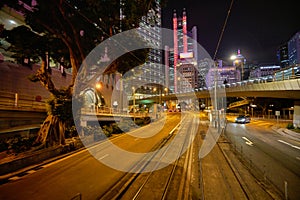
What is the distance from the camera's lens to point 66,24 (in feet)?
46.0

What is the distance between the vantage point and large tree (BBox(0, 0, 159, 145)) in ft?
40.8

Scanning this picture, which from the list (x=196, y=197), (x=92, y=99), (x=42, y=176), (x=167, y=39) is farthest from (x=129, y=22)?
(x=167, y=39)

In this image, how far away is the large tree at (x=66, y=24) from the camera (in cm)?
1244

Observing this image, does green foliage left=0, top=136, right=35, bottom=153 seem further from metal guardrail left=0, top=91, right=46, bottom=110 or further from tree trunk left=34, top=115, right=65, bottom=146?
metal guardrail left=0, top=91, right=46, bottom=110

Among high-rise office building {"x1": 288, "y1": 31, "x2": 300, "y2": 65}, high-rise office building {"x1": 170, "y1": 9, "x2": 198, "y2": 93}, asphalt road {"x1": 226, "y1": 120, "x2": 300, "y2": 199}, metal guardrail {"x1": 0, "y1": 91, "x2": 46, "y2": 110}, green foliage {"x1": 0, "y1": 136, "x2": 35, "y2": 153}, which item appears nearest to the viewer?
asphalt road {"x1": 226, "y1": 120, "x2": 300, "y2": 199}

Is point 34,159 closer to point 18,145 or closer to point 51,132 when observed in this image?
point 18,145

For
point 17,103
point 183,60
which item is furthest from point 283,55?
point 17,103

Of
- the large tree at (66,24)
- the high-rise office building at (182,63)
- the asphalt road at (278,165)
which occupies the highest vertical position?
the high-rise office building at (182,63)

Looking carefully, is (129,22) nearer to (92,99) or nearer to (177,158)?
(177,158)

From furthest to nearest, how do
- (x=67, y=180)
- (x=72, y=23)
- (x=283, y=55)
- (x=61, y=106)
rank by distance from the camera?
(x=283, y=55), (x=72, y=23), (x=61, y=106), (x=67, y=180)

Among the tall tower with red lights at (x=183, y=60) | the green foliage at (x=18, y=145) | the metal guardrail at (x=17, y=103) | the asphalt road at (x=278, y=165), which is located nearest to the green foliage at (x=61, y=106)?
the green foliage at (x=18, y=145)

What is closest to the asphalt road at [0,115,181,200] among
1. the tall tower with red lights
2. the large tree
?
the large tree

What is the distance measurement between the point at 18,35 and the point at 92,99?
114 feet

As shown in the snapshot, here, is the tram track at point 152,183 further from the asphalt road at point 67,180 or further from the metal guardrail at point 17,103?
the metal guardrail at point 17,103
